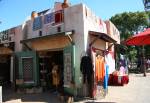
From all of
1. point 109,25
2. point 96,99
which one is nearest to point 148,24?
point 109,25

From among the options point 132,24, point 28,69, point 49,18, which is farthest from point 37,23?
point 132,24

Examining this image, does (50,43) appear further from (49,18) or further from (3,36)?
(3,36)

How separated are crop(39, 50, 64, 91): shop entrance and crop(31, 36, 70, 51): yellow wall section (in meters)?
0.51

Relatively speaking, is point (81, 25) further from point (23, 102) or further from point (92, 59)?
point (23, 102)

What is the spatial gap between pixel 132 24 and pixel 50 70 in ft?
73.1

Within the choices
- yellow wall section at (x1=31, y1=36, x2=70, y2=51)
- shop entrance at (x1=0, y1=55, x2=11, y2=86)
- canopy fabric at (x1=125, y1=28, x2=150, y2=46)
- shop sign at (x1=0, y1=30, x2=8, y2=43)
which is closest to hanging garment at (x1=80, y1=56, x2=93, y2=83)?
yellow wall section at (x1=31, y1=36, x2=70, y2=51)

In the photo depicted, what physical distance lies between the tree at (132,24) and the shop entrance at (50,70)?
20758mm

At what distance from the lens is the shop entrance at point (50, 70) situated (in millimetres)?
15449

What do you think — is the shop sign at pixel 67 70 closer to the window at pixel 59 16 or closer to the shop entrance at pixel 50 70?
the shop entrance at pixel 50 70

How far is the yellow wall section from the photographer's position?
14297 millimetres

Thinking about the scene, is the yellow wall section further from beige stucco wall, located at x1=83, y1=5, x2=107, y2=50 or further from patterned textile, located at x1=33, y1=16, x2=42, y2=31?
beige stucco wall, located at x1=83, y1=5, x2=107, y2=50

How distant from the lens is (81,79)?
13.1 metres

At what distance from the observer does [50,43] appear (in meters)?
15.0

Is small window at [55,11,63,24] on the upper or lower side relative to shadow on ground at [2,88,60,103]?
upper
